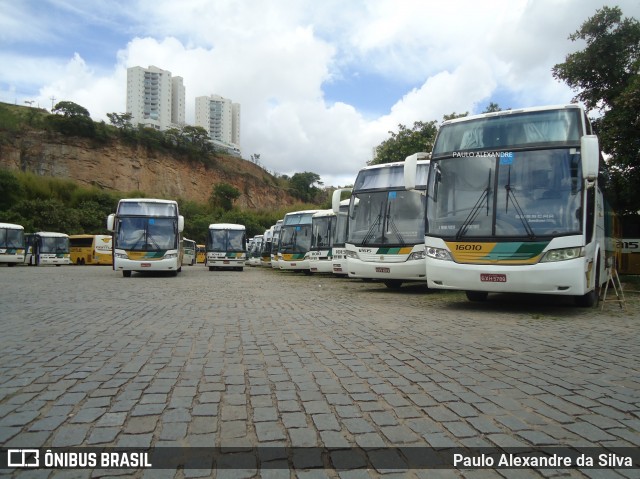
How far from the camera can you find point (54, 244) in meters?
41.0

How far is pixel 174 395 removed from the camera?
3.92 m

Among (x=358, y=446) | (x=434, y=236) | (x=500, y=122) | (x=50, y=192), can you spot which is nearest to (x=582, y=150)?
(x=500, y=122)

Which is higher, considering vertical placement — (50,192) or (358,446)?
(50,192)

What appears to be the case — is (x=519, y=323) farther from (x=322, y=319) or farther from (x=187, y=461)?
(x=187, y=461)

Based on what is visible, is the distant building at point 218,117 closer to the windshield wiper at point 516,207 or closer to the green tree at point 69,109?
the green tree at point 69,109

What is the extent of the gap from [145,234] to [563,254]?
16532 mm

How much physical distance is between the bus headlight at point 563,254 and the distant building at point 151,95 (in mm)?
116383

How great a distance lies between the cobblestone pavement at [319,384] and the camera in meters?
3.12

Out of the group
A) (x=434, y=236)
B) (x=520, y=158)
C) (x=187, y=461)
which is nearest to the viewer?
(x=187, y=461)

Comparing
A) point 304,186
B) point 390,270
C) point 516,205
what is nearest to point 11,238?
point 390,270

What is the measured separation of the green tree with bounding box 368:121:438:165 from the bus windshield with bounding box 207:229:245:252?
34.6ft

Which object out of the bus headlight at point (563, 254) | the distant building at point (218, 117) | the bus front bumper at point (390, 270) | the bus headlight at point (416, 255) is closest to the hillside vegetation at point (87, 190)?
the distant building at point (218, 117)

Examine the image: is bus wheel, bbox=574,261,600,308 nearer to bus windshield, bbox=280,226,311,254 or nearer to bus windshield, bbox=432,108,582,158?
bus windshield, bbox=432,108,582,158

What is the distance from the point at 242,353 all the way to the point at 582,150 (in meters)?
6.19
